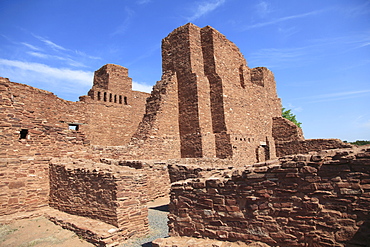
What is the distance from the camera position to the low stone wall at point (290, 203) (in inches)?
127

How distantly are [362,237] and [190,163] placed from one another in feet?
27.3

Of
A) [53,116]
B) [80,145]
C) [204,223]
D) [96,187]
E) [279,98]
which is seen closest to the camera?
[204,223]

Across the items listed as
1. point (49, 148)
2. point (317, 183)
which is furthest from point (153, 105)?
point (317, 183)

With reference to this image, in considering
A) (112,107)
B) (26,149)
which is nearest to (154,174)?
(26,149)

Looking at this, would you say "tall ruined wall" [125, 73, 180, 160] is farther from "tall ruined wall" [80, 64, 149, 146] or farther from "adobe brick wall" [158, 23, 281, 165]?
"tall ruined wall" [80, 64, 149, 146]

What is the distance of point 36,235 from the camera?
6.52m

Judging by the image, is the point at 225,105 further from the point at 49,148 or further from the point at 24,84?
the point at 24,84

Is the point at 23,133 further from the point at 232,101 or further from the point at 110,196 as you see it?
the point at 232,101

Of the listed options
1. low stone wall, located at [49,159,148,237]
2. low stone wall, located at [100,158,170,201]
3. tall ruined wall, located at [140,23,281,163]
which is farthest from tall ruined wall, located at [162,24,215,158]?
low stone wall, located at [49,159,148,237]

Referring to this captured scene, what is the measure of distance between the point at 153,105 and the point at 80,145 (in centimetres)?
430

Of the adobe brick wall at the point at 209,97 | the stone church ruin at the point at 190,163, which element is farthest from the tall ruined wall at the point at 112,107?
the adobe brick wall at the point at 209,97

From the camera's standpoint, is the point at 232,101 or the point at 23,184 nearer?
the point at 23,184

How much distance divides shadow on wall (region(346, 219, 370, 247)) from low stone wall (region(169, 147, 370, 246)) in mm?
11

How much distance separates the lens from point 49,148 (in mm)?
9289
